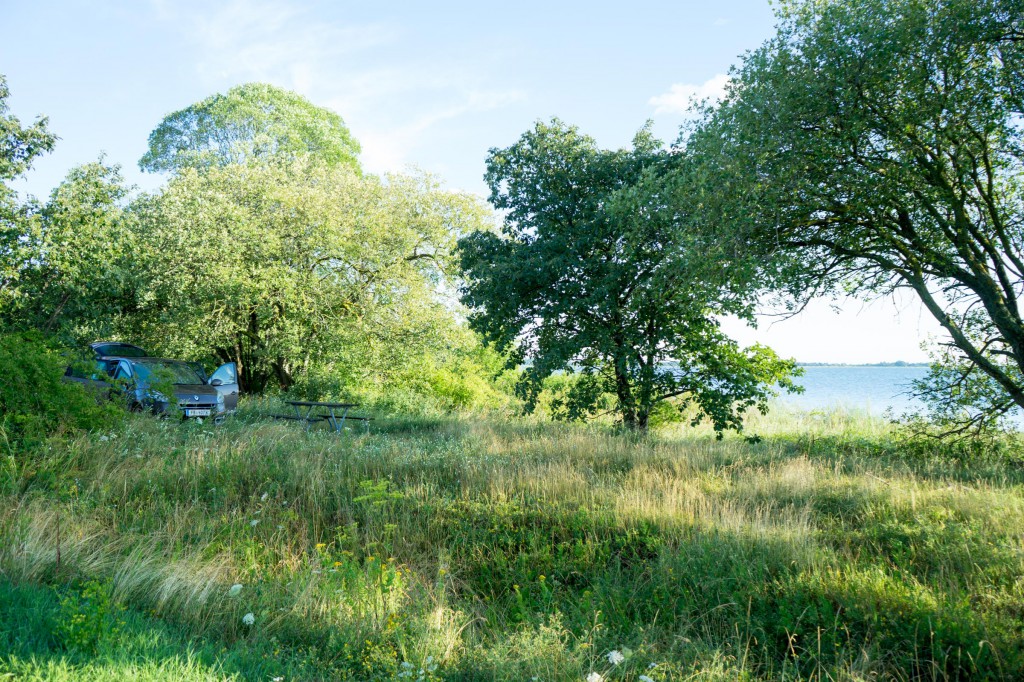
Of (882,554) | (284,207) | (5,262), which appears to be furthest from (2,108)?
(882,554)

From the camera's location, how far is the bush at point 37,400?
8.16 m

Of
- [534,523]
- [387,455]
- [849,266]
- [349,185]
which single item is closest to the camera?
[534,523]

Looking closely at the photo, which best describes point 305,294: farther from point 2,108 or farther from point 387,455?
point 387,455

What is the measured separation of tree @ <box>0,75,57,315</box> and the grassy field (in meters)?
9.56

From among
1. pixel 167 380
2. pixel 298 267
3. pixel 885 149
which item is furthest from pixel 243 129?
pixel 885 149

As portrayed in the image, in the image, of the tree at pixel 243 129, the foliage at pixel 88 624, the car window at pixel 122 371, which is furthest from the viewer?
the tree at pixel 243 129

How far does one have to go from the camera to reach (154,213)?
1941cm

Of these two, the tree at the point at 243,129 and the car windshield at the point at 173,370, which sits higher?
the tree at the point at 243,129

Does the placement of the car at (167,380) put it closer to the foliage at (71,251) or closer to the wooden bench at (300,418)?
the wooden bench at (300,418)

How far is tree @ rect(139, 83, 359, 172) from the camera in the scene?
29.4m

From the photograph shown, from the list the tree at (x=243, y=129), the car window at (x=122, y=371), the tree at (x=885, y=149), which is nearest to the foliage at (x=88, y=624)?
the tree at (x=885, y=149)

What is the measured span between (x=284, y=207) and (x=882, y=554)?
18.8m

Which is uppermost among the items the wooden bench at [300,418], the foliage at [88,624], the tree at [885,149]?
the tree at [885,149]

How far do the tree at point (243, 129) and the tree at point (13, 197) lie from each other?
1220 centimetres
